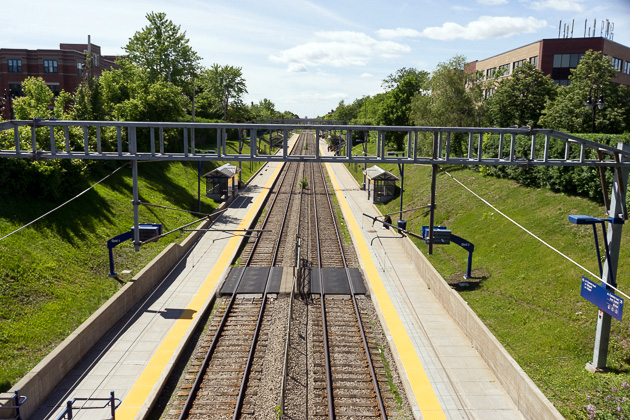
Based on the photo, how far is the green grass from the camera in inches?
523

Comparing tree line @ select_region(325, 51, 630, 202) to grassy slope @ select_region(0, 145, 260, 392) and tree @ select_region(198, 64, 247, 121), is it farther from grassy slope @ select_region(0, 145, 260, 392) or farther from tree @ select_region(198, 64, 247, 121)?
tree @ select_region(198, 64, 247, 121)

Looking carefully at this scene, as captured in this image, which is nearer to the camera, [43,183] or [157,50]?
[43,183]

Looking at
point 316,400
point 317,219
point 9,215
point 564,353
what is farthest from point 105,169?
point 564,353

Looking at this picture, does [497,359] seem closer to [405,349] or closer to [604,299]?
[405,349]

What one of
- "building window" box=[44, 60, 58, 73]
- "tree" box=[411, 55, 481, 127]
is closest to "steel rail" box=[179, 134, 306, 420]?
"tree" box=[411, 55, 481, 127]

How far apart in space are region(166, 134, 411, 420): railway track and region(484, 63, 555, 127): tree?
1080 inches

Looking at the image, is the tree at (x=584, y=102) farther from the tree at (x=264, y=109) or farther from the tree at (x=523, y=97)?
the tree at (x=264, y=109)

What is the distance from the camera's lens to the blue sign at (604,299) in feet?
40.3

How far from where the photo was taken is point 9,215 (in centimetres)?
1992

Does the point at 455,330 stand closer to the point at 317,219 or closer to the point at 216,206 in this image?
the point at 317,219

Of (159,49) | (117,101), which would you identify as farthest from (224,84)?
(117,101)

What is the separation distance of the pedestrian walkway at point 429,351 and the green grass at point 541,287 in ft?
4.26

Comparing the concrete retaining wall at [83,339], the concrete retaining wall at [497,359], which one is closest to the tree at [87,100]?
the concrete retaining wall at [83,339]

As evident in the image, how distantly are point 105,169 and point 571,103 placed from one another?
34.1 metres
